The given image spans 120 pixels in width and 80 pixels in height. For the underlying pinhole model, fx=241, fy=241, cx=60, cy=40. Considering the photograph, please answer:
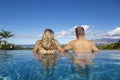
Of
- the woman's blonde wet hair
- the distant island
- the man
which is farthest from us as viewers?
the distant island

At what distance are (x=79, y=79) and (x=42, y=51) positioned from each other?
443 centimetres

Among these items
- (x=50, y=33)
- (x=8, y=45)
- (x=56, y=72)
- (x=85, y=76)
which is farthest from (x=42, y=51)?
(x=8, y=45)

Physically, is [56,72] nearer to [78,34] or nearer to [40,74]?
[40,74]

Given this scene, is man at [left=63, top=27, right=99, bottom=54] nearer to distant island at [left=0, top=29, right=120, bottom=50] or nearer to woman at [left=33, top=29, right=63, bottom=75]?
woman at [left=33, top=29, right=63, bottom=75]

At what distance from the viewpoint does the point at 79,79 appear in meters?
4.19

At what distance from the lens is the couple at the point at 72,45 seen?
7672 millimetres

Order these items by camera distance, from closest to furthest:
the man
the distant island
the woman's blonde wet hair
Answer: the man → the woman's blonde wet hair → the distant island

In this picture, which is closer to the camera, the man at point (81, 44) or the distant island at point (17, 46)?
the man at point (81, 44)

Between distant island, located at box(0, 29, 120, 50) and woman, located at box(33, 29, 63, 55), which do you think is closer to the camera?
woman, located at box(33, 29, 63, 55)

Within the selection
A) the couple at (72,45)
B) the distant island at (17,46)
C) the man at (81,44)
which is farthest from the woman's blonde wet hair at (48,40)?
the distant island at (17,46)

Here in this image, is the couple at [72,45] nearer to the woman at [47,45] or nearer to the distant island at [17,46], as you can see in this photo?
the woman at [47,45]

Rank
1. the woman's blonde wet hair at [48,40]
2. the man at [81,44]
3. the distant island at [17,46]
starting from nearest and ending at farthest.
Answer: the man at [81,44], the woman's blonde wet hair at [48,40], the distant island at [17,46]

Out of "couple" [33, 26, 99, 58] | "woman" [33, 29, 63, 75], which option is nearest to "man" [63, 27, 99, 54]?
"couple" [33, 26, 99, 58]

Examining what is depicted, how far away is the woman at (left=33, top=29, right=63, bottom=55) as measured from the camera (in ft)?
27.3
